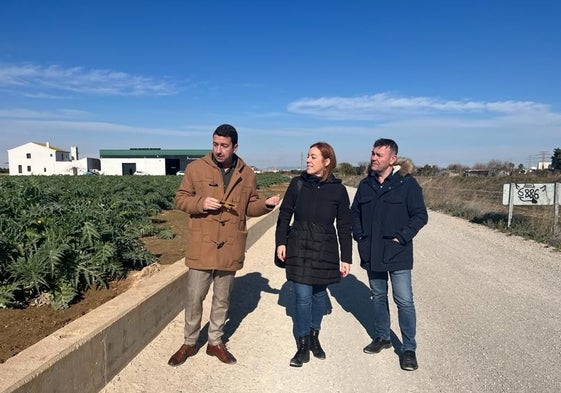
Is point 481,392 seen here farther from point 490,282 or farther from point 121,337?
point 490,282

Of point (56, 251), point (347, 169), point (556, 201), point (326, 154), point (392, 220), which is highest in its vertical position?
point (326, 154)

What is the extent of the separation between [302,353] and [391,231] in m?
1.35

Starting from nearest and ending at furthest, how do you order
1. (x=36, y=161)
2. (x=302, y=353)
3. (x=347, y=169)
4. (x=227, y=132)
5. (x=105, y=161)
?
(x=227, y=132)
(x=302, y=353)
(x=105, y=161)
(x=36, y=161)
(x=347, y=169)

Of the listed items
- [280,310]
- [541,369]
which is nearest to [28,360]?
[280,310]

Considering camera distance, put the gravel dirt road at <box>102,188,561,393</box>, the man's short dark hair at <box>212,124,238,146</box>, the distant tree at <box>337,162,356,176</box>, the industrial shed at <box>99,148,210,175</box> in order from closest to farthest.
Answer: the gravel dirt road at <box>102,188,561,393</box>, the man's short dark hair at <box>212,124,238,146</box>, the industrial shed at <box>99,148,210,175</box>, the distant tree at <box>337,162,356,176</box>

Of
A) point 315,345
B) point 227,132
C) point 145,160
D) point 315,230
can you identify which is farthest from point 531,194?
point 145,160

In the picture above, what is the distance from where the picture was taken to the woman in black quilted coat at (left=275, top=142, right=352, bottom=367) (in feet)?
12.7

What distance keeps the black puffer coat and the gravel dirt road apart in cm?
84

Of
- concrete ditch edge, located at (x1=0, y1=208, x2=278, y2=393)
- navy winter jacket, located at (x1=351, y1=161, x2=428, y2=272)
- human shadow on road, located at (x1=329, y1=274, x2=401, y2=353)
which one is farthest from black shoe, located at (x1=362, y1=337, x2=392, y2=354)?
concrete ditch edge, located at (x1=0, y1=208, x2=278, y2=393)

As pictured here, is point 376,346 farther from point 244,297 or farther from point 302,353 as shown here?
point 244,297

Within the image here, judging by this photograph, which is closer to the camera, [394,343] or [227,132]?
[227,132]

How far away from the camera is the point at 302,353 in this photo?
3.94 meters

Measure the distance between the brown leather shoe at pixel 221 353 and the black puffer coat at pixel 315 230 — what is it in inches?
34.6

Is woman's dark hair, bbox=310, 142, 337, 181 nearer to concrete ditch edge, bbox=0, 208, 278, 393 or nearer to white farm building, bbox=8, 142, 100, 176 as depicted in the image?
concrete ditch edge, bbox=0, 208, 278, 393
